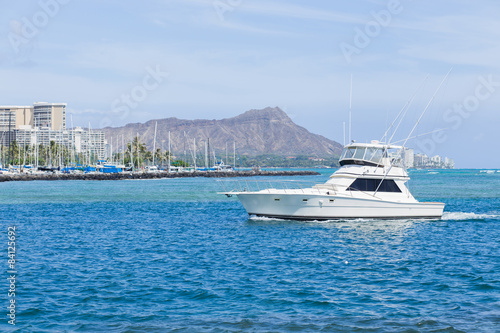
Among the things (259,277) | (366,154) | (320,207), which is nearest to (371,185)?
(366,154)

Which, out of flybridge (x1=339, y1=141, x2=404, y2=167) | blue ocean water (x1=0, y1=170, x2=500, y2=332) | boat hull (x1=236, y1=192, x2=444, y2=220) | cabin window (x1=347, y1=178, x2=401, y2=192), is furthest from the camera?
flybridge (x1=339, y1=141, x2=404, y2=167)

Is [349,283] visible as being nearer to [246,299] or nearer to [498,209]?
[246,299]

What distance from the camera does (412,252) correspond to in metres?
23.6

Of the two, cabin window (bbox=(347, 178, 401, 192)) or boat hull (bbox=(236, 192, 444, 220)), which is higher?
cabin window (bbox=(347, 178, 401, 192))

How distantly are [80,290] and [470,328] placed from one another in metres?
10.7

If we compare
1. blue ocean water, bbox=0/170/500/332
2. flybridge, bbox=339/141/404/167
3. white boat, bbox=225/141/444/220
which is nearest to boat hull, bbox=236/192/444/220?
white boat, bbox=225/141/444/220

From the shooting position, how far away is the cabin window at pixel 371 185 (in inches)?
1277

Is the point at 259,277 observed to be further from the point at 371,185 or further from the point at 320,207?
the point at 371,185

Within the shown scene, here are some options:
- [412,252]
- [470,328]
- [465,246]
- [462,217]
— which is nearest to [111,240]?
[412,252]

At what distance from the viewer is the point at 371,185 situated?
107 ft

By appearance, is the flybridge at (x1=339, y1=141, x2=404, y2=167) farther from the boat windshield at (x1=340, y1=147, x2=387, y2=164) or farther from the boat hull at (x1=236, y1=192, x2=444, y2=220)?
the boat hull at (x1=236, y1=192, x2=444, y2=220)

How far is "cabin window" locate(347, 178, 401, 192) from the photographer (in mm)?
32438

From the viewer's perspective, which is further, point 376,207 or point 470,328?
point 376,207

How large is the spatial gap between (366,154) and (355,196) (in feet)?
10.4
